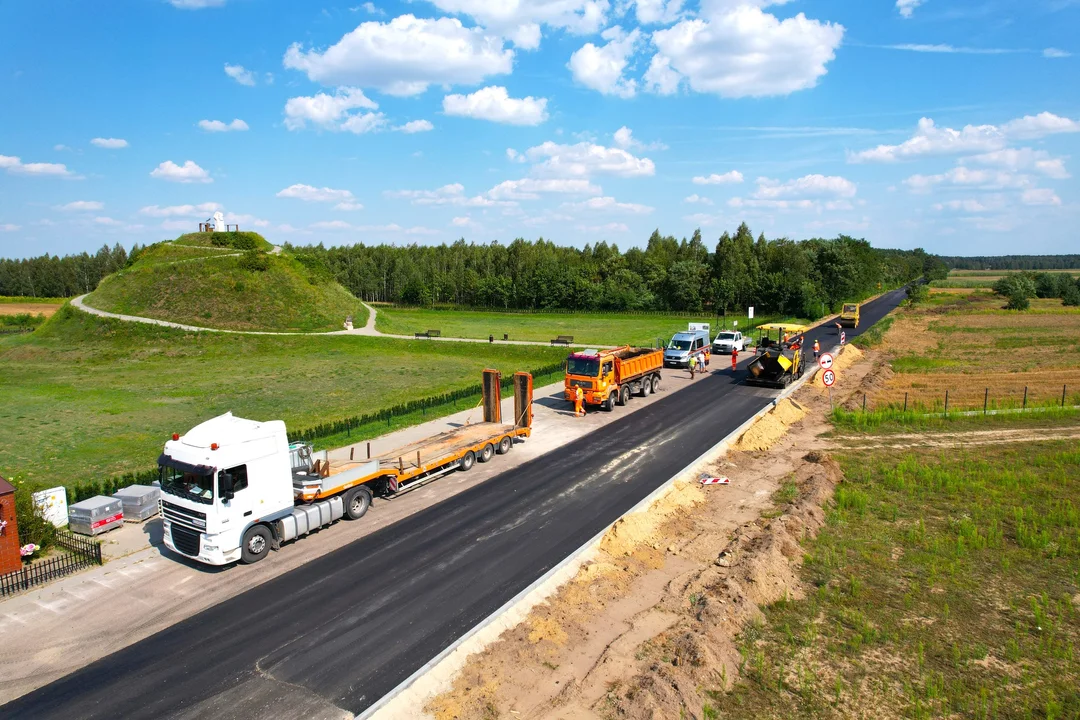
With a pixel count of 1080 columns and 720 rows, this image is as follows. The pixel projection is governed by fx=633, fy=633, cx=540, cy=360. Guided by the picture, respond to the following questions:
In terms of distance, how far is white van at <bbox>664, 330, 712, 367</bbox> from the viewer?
42906 millimetres

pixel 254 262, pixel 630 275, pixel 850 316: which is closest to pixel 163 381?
pixel 254 262

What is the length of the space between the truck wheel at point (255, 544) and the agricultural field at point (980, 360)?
1129 inches

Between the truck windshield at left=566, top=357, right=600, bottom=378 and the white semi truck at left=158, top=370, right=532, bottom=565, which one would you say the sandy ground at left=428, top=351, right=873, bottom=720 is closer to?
the white semi truck at left=158, top=370, right=532, bottom=565

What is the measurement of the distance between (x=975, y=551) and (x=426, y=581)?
13680mm

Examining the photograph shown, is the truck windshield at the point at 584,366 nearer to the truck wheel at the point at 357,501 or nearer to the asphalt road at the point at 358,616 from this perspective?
the asphalt road at the point at 358,616

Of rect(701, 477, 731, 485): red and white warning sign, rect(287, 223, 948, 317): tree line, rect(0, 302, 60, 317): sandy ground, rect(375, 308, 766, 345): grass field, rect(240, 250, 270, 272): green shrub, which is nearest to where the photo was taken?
rect(701, 477, 731, 485): red and white warning sign

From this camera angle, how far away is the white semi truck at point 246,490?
15.3m

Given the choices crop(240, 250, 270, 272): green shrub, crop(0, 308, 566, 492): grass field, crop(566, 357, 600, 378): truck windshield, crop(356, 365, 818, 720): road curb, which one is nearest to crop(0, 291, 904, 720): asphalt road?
crop(356, 365, 818, 720): road curb

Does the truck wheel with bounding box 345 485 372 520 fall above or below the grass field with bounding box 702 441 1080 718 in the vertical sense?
above

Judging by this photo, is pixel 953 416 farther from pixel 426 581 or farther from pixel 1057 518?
pixel 426 581

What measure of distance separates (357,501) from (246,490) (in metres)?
3.79

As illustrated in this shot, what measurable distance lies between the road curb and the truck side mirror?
6.97 m

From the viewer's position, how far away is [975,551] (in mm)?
15938

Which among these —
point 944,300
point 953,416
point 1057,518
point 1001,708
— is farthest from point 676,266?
point 1001,708
